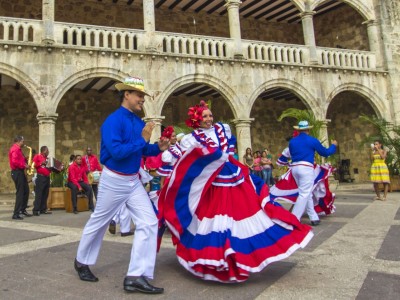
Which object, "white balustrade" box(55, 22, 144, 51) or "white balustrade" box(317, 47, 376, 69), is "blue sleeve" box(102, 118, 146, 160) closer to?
"white balustrade" box(55, 22, 144, 51)

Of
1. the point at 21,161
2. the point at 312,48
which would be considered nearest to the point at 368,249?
the point at 21,161

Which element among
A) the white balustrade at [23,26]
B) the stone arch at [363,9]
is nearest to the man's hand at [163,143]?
the white balustrade at [23,26]

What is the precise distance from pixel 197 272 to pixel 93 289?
0.85 m

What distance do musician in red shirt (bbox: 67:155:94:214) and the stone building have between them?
251cm

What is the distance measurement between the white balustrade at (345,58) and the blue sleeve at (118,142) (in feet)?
42.7

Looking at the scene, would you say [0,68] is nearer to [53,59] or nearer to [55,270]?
[53,59]

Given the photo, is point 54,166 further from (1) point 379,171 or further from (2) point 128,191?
(1) point 379,171

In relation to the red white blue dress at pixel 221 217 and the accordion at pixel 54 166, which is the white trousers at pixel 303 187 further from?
the accordion at pixel 54 166

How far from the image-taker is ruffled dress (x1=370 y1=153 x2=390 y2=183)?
937cm

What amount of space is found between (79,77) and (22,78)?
1606 mm

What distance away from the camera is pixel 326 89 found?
46.5 ft

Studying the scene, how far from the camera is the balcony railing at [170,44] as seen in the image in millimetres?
10891

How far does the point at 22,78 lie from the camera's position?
1048cm

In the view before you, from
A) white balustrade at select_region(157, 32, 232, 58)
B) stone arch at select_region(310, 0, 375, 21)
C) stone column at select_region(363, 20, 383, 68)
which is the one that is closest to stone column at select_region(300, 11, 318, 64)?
stone arch at select_region(310, 0, 375, 21)
